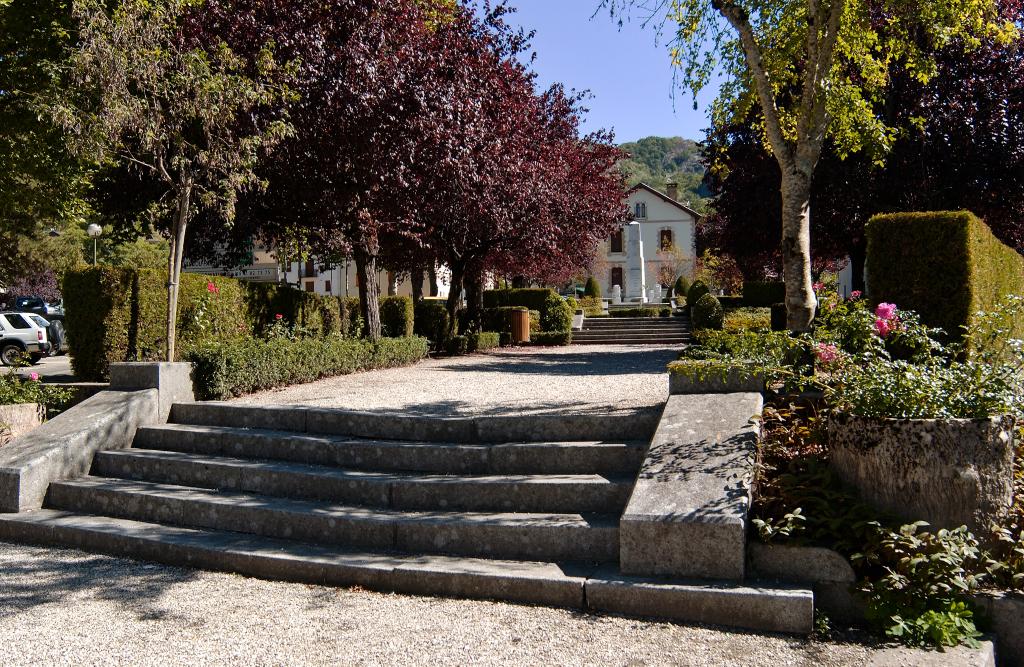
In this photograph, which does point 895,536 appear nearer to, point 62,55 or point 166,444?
point 166,444

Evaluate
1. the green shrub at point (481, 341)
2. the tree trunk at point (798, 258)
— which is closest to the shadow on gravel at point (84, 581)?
the tree trunk at point (798, 258)

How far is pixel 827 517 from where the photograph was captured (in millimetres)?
4434

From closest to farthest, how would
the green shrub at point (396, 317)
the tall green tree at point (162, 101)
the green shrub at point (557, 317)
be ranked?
the tall green tree at point (162, 101), the green shrub at point (396, 317), the green shrub at point (557, 317)

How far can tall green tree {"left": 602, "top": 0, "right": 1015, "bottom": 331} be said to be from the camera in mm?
6797

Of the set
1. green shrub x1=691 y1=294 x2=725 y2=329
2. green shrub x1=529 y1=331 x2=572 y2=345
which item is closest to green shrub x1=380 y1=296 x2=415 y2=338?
green shrub x1=529 y1=331 x2=572 y2=345

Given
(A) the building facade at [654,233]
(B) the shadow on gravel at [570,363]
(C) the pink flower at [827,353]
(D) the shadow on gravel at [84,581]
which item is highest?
(A) the building facade at [654,233]

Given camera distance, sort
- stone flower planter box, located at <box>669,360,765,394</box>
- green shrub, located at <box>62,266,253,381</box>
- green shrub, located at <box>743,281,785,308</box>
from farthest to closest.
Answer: green shrub, located at <box>743,281,785,308</box>, green shrub, located at <box>62,266,253,381</box>, stone flower planter box, located at <box>669,360,765,394</box>

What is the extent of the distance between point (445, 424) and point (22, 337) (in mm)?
20209

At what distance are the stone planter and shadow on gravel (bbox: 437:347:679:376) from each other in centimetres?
729

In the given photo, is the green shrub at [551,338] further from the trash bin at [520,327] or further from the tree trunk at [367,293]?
the tree trunk at [367,293]

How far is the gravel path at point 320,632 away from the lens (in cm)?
377

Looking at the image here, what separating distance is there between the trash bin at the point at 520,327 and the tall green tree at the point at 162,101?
1233 cm

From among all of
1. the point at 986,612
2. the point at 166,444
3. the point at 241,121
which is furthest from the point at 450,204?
the point at 986,612

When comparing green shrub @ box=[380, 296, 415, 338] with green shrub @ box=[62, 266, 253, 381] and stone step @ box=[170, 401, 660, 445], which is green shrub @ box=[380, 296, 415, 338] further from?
stone step @ box=[170, 401, 660, 445]
